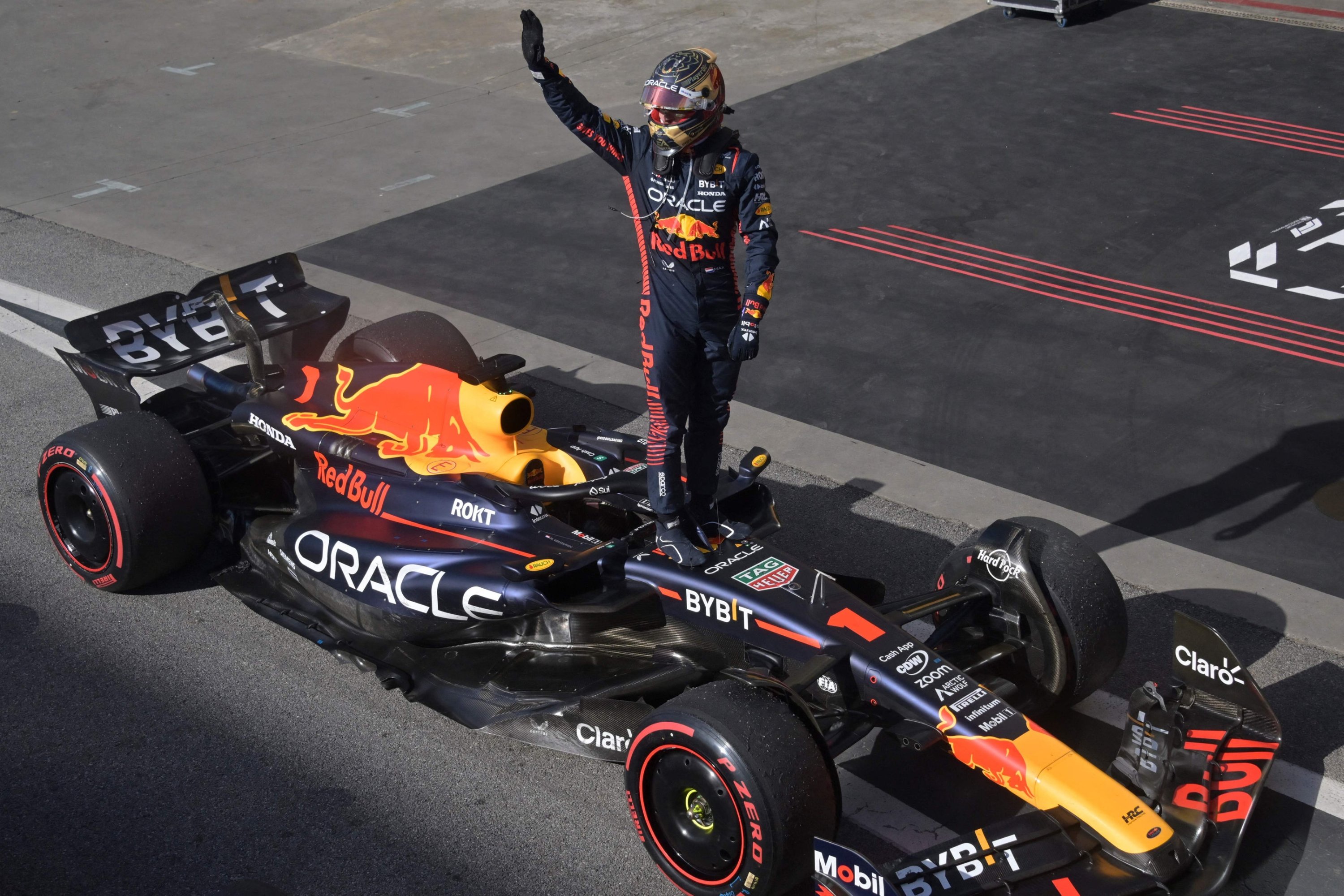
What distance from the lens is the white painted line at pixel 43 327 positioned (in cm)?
841

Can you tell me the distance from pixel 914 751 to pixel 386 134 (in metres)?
10.5

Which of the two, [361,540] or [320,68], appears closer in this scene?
[361,540]

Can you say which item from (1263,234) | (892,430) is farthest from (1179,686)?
(1263,234)

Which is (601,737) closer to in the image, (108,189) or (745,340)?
(745,340)

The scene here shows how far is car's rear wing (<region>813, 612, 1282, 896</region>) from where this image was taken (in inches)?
148

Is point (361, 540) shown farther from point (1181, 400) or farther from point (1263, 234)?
point (1263, 234)

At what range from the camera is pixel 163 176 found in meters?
12.6

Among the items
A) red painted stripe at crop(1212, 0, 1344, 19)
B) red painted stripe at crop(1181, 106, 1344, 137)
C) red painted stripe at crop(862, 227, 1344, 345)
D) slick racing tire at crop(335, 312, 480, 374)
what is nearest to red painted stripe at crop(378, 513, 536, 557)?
slick racing tire at crop(335, 312, 480, 374)

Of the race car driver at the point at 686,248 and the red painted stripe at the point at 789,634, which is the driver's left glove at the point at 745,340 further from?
the red painted stripe at the point at 789,634

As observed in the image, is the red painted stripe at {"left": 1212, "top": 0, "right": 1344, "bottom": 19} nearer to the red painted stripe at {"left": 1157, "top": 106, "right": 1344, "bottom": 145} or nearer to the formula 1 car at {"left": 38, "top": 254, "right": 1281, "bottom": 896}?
the red painted stripe at {"left": 1157, "top": 106, "right": 1344, "bottom": 145}

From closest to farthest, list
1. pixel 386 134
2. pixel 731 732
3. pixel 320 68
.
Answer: pixel 731 732 → pixel 386 134 → pixel 320 68

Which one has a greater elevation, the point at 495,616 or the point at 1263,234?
the point at 495,616

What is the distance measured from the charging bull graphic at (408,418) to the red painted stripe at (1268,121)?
963 centimetres

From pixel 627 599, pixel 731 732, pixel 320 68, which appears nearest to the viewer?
pixel 731 732
